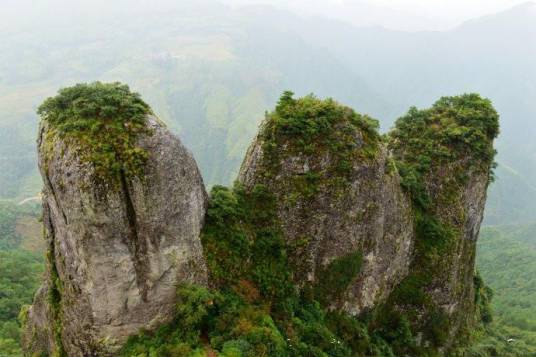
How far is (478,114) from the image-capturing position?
2902cm

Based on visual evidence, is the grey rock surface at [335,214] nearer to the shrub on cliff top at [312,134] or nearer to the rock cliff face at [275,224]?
the rock cliff face at [275,224]

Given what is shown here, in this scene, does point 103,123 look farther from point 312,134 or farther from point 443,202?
point 443,202

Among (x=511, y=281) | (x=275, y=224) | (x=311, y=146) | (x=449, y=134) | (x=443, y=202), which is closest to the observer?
(x=311, y=146)

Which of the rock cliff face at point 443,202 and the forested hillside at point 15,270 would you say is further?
the forested hillside at point 15,270

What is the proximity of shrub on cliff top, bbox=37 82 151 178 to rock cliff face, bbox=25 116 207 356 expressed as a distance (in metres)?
0.33

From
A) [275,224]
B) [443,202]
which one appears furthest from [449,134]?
[275,224]

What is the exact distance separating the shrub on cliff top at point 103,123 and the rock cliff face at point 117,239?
0.33m

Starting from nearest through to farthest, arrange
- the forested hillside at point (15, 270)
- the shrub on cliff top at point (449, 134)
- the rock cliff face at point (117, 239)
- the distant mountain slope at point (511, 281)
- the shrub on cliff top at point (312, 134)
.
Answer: the rock cliff face at point (117, 239), the shrub on cliff top at point (312, 134), the shrub on cliff top at point (449, 134), the forested hillside at point (15, 270), the distant mountain slope at point (511, 281)

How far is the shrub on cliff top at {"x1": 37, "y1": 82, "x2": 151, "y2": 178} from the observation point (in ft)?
53.3

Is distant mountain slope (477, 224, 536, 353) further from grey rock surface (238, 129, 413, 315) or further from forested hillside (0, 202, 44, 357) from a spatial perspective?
forested hillside (0, 202, 44, 357)

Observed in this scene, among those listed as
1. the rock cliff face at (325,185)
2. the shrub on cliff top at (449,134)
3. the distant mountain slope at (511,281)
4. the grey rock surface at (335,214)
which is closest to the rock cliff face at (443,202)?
the shrub on cliff top at (449,134)

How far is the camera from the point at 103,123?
1688cm

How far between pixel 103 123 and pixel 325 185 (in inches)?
430

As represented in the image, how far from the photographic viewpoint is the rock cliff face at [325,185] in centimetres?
2248
